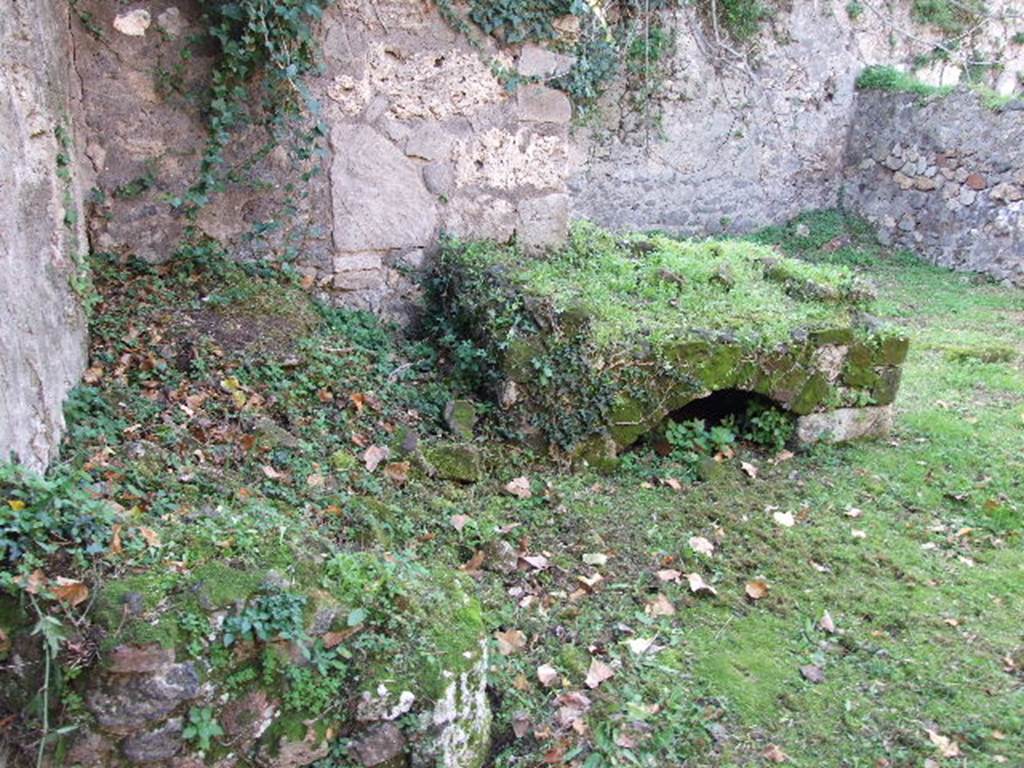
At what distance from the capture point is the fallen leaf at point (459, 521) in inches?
145

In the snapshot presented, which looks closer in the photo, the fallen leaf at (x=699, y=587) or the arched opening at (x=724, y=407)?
the fallen leaf at (x=699, y=587)

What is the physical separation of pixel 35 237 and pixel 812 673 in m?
3.28

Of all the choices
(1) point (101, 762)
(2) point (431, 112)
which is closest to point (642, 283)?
(2) point (431, 112)

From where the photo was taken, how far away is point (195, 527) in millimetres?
2658

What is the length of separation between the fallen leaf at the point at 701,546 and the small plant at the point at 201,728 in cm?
226

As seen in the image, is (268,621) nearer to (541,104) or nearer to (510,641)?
(510,641)

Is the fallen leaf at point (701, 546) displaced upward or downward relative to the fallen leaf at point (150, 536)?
downward

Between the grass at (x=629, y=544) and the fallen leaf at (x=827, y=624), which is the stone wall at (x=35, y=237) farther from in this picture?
Result: the fallen leaf at (x=827, y=624)

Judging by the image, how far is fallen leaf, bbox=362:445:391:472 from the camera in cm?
386

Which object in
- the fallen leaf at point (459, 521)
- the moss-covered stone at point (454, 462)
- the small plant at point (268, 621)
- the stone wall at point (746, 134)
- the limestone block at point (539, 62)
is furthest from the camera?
the stone wall at point (746, 134)

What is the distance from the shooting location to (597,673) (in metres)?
3.00

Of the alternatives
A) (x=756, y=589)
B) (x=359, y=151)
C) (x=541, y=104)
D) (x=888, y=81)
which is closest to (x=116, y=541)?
(x=756, y=589)

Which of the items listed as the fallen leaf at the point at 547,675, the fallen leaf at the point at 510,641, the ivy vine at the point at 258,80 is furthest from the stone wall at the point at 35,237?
the fallen leaf at the point at 547,675

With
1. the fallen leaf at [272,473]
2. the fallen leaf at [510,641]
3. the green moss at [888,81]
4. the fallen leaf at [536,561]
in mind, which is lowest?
the fallen leaf at [510,641]
